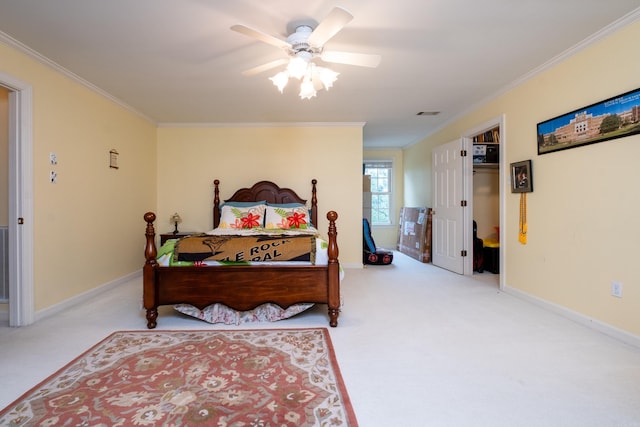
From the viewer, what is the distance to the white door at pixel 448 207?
4543 mm

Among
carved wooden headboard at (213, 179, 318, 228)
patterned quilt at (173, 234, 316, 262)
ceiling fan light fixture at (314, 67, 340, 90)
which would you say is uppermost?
ceiling fan light fixture at (314, 67, 340, 90)

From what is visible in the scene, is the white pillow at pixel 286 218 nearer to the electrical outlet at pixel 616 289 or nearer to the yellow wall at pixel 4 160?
the yellow wall at pixel 4 160

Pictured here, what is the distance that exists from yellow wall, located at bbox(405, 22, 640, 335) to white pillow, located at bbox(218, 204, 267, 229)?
3051 mm

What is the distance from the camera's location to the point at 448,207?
191 inches

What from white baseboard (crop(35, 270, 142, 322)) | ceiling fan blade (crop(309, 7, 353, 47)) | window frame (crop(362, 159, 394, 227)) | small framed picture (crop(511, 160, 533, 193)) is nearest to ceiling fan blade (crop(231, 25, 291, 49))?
ceiling fan blade (crop(309, 7, 353, 47))

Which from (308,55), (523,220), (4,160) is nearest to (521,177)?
(523,220)

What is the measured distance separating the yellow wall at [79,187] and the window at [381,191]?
15.3 feet

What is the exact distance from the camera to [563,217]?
2859 mm

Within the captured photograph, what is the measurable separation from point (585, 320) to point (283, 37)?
11.1ft

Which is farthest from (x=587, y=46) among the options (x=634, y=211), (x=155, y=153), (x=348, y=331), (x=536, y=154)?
(x=155, y=153)

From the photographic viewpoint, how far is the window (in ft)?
23.8

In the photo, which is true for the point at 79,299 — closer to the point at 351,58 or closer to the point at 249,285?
the point at 249,285

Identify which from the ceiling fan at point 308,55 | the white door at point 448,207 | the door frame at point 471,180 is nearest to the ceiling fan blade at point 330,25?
the ceiling fan at point 308,55

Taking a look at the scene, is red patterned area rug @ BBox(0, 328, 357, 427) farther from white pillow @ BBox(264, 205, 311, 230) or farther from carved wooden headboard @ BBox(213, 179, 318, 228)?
carved wooden headboard @ BBox(213, 179, 318, 228)
